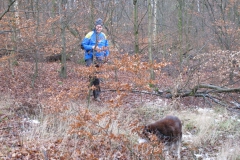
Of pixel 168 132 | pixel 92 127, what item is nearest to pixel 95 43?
pixel 92 127

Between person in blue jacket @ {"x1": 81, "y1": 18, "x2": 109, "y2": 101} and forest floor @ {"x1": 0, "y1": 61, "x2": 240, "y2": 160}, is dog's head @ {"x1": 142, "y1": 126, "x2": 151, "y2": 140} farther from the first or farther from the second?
person in blue jacket @ {"x1": 81, "y1": 18, "x2": 109, "y2": 101}

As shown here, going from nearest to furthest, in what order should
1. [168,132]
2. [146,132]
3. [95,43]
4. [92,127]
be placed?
→ 1. [92,127]
2. [146,132]
3. [168,132]
4. [95,43]

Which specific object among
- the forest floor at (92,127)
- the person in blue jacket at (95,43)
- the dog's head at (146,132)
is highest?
the person in blue jacket at (95,43)

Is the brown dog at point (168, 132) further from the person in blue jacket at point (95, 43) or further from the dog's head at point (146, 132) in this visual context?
the person in blue jacket at point (95, 43)

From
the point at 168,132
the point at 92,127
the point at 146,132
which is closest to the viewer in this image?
the point at 92,127

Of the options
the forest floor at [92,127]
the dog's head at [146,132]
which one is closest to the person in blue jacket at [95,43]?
the forest floor at [92,127]

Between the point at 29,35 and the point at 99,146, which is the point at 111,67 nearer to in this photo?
the point at 99,146

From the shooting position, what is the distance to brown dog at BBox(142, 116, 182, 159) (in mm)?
4398

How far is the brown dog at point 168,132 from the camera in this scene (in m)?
4.40

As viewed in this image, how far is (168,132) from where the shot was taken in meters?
4.42

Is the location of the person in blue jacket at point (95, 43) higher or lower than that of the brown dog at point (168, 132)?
higher

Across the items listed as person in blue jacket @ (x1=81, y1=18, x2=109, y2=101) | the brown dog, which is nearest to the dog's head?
the brown dog

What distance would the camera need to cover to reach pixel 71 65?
14.7 metres

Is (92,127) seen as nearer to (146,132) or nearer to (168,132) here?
(146,132)
